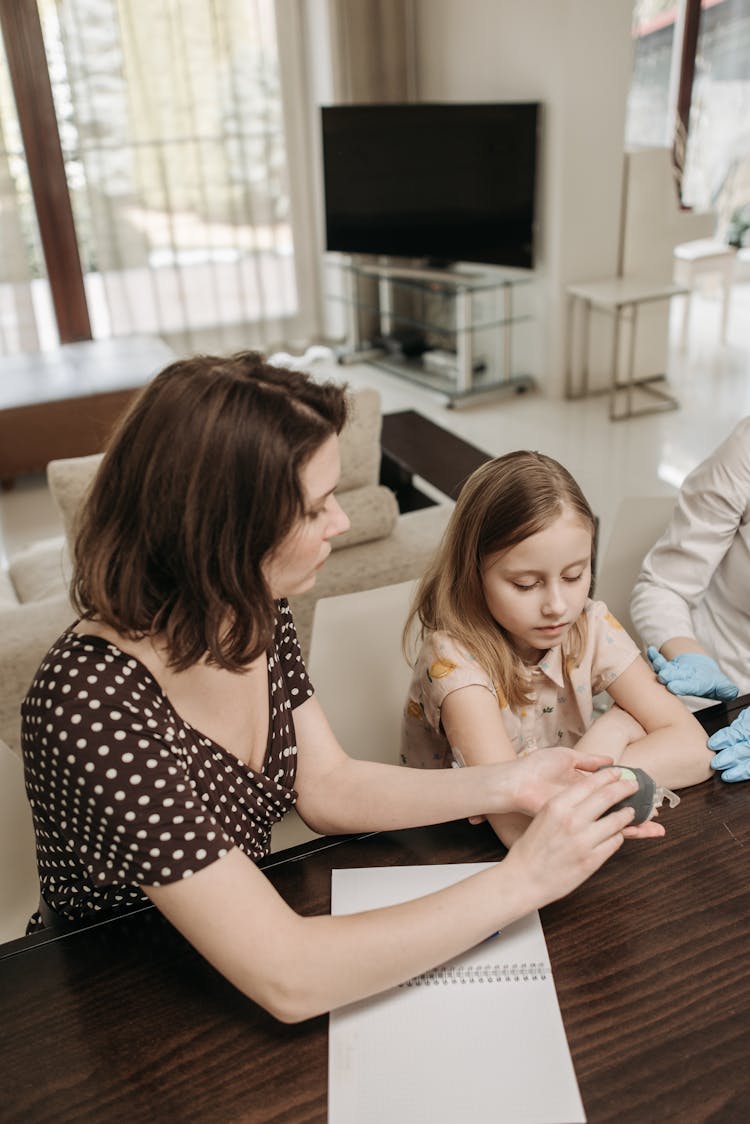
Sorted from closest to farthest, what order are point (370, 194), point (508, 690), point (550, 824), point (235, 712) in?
point (550, 824), point (235, 712), point (508, 690), point (370, 194)

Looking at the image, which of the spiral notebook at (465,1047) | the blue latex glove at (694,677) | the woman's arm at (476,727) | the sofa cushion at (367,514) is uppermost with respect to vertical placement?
the spiral notebook at (465,1047)

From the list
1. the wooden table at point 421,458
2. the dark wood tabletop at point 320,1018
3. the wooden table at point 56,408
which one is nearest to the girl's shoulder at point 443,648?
the dark wood tabletop at point 320,1018

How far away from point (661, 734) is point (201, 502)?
2.24ft

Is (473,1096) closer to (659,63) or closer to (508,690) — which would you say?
(508,690)

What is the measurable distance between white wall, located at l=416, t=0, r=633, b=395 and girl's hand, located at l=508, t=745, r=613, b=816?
12.6 feet

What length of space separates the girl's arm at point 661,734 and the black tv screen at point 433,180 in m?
3.65

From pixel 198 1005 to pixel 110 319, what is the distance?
5048 millimetres

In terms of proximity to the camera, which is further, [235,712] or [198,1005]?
[235,712]

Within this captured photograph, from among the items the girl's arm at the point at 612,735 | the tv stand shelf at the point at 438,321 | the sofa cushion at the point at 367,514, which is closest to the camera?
the girl's arm at the point at 612,735

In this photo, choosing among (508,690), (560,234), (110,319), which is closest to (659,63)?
(560,234)

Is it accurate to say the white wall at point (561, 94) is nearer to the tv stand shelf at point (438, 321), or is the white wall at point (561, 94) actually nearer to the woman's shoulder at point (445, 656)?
the tv stand shelf at point (438, 321)

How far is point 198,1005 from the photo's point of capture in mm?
845

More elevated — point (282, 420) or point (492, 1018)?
point (282, 420)

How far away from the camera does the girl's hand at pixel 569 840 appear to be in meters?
0.87
